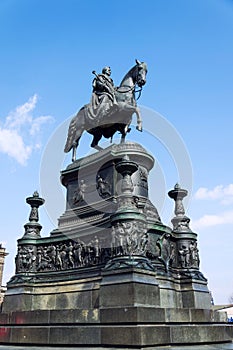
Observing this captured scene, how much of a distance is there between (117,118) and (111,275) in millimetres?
8130

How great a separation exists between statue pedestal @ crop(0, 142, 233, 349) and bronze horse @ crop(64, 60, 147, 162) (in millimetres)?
1710

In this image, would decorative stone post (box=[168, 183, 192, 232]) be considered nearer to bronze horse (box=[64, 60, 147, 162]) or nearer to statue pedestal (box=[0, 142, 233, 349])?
statue pedestal (box=[0, 142, 233, 349])

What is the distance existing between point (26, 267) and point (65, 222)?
2408 mm

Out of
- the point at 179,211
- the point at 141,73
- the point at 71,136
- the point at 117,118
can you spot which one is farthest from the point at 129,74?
the point at 179,211

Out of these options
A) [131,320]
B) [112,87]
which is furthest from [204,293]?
[112,87]

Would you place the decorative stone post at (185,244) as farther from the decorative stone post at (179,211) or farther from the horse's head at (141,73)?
the horse's head at (141,73)

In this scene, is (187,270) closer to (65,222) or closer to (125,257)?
(125,257)

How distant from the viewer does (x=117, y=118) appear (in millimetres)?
16891

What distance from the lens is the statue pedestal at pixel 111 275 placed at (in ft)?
32.3

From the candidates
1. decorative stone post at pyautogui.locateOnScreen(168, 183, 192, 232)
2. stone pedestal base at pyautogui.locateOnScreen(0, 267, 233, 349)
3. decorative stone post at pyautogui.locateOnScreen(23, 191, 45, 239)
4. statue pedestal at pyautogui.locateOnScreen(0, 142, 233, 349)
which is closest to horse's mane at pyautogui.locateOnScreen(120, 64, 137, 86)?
statue pedestal at pyautogui.locateOnScreen(0, 142, 233, 349)

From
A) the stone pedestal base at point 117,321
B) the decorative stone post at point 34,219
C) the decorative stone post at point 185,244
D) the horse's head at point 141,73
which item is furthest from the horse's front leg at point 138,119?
the stone pedestal base at point 117,321

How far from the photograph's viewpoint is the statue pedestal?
32.3 feet

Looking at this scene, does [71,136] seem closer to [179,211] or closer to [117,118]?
[117,118]

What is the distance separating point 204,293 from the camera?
47.8ft
